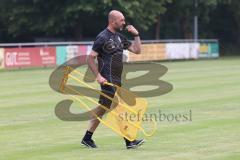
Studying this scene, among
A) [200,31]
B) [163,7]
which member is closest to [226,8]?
[200,31]

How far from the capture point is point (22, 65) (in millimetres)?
36969

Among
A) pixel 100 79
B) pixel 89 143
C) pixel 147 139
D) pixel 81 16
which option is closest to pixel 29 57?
pixel 81 16

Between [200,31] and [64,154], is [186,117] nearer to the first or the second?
[64,154]

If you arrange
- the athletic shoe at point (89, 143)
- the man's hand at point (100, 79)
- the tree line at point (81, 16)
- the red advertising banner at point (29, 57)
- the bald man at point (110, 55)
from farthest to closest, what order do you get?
the tree line at point (81, 16) → the red advertising banner at point (29, 57) → the athletic shoe at point (89, 143) → the bald man at point (110, 55) → the man's hand at point (100, 79)

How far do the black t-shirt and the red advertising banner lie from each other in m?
25.3

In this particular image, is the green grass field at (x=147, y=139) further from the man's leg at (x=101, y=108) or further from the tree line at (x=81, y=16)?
the tree line at (x=81, y=16)

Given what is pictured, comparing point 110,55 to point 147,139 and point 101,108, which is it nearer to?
point 101,108

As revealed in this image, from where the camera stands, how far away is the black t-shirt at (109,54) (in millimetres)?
11092

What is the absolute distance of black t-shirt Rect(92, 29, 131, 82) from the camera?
11.1 meters

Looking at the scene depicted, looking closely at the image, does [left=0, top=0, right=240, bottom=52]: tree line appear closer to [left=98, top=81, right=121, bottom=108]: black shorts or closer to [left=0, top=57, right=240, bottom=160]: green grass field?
[left=0, top=57, right=240, bottom=160]: green grass field

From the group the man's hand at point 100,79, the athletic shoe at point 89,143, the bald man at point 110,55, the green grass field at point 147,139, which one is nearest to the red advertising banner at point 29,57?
the green grass field at point 147,139

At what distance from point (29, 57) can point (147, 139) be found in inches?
1019

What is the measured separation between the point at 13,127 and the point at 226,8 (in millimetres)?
51469

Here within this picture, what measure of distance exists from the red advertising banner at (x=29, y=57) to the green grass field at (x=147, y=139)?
45.8 feet
